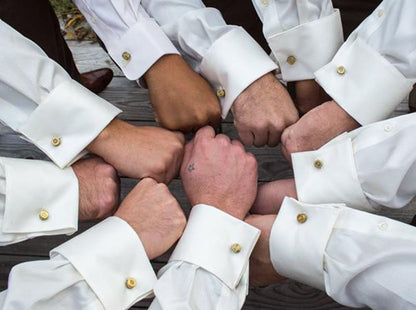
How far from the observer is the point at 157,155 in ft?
4.04

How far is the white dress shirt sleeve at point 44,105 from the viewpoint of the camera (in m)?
1.18

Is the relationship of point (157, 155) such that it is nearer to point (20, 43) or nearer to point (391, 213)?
point (20, 43)

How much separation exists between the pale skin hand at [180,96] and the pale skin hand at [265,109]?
0.06 m

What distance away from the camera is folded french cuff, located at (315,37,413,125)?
1.20 m

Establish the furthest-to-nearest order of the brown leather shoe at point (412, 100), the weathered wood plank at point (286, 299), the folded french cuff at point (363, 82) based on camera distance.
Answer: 1. the brown leather shoe at point (412, 100)
2. the weathered wood plank at point (286, 299)
3. the folded french cuff at point (363, 82)

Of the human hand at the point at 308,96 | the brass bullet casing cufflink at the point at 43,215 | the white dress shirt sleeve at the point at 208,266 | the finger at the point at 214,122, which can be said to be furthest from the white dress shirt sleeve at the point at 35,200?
the human hand at the point at 308,96

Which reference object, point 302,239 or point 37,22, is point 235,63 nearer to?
point 302,239

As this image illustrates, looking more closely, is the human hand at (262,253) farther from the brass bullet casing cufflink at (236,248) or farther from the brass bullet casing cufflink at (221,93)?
the brass bullet casing cufflink at (221,93)

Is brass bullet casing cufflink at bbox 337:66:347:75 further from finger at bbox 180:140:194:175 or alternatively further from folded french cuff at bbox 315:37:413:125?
finger at bbox 180:140:194:175

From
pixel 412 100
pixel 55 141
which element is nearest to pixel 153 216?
pixel 55 141

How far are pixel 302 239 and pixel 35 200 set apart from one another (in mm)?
507

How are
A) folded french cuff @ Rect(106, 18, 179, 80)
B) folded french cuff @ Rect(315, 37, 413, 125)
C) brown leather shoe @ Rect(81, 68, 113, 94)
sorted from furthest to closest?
brown leather shoe @ Rect(81, 68, 113, 94) → folded french cuff @ Rect(106, 18, 179, 80) → folded french cuff @ Rect(315, 37, 413, 125)

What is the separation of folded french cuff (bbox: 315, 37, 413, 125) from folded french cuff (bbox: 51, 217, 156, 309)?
507mm

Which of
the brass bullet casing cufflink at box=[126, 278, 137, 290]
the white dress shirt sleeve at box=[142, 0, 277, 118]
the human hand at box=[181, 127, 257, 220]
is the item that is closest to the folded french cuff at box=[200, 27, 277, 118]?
the white dress shirt sleeve at box=[142, 0, 277, 118]
